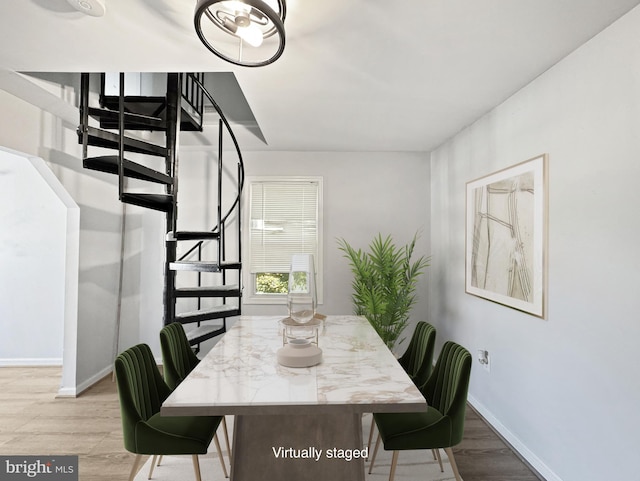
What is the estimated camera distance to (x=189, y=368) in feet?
8.11

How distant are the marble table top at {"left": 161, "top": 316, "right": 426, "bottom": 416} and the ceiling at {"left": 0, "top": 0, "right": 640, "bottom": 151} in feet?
5.50

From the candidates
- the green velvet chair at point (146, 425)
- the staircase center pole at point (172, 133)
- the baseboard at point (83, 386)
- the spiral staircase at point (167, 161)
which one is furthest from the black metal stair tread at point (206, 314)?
the green velvet chair at point (146, 425)

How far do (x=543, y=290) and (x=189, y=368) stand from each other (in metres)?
2.41

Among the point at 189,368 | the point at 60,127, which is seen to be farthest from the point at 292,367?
the point at 60,127

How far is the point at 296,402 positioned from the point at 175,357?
4.34 feet

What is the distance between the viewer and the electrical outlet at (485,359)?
2.94m

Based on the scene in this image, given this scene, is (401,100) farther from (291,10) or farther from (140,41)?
(140,41)

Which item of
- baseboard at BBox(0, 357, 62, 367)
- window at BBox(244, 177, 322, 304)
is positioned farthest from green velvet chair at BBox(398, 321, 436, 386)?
baseboard at BBox(0, 357, 62, 367)

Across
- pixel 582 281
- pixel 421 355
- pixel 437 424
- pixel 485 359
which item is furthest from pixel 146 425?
pixel 485 359

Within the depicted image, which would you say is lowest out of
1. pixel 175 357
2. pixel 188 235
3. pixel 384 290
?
pixel 175 357

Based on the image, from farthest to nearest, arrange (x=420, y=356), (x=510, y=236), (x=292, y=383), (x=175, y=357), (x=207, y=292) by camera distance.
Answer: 1. (x=207, y=292)
2. (x=510, y=236)
3. (x=420, y=356)
4. (x=175, y=357)
5. (x=292, y=383)

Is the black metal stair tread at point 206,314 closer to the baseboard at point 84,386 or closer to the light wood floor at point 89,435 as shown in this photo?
the light wood floor at point 89,435

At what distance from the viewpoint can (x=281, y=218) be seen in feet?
14.3

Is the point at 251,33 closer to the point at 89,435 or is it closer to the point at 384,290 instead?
the point at 384,290
